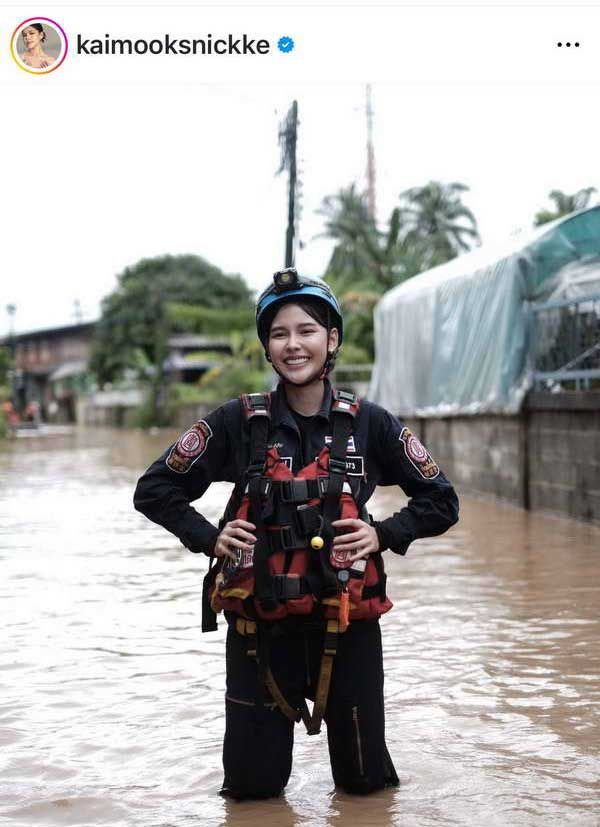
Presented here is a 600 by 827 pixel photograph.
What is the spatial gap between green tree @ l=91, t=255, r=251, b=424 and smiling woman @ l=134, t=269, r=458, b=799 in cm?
5265

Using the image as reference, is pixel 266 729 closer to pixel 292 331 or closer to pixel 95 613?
pixel 292 331

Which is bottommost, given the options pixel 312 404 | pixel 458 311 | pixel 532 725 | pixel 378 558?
pixel 532 725

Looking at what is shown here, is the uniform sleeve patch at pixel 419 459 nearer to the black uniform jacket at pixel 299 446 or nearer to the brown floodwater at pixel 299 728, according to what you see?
the black uniform jacket at pixel 299 446

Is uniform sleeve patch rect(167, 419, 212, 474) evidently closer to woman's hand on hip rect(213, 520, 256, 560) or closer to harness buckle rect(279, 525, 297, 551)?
woman's hand on hip rect(213, 520, 256, 560)

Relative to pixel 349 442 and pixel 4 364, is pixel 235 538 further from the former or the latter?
pixel 4 364

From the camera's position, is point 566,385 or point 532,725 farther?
point 566,385

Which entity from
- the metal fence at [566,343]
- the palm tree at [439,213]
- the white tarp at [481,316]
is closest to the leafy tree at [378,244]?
the palm tree at [439,213]

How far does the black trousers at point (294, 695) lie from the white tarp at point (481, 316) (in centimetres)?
999

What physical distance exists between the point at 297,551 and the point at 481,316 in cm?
1252

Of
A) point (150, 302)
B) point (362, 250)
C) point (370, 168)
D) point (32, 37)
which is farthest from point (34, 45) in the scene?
point (150, 302)

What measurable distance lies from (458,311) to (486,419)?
→ 2258 mm

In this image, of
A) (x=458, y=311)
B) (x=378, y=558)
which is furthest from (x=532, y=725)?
(x=458, y=311)

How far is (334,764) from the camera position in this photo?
4078mm

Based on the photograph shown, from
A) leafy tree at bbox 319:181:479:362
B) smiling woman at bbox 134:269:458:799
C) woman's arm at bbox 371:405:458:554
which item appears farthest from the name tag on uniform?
leafy tree at bbox 319:181:479:362
